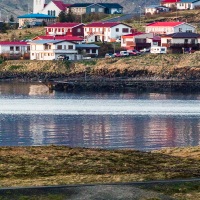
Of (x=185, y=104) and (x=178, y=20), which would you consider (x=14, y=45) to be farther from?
(x=185, y=104)

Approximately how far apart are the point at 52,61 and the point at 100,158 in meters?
58.9

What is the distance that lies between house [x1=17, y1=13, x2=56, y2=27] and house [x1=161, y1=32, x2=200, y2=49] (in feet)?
91.0

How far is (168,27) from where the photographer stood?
8662 cm

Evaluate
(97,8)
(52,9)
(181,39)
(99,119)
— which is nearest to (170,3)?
(97,8)

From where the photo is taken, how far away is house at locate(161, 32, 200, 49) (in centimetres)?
7969

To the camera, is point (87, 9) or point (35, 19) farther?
point (87, 9)

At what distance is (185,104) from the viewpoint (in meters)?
52.0

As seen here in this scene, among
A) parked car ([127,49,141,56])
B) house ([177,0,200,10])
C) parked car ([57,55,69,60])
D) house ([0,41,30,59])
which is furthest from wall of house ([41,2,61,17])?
parked car ([127,49,141,56])

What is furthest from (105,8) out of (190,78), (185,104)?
(185,104)

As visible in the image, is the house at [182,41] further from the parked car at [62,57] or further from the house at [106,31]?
the parked car at [62,57]

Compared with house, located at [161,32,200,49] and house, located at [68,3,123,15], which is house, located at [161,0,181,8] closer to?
house, located at [68,3,123,15]

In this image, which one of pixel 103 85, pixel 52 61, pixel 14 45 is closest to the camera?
pixel 103 85

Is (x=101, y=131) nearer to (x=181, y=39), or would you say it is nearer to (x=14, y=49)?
(x=181, y=39)

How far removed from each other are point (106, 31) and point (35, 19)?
20.0m
